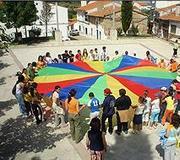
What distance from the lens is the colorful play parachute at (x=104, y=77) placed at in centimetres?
1224

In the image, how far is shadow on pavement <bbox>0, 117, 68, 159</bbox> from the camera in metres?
9.92

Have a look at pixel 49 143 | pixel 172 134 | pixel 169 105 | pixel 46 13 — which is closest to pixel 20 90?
pixel 49 143

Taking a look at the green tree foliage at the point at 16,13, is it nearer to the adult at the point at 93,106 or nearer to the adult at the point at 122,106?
the adult at the point at 93,106

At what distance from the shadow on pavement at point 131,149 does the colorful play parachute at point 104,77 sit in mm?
1422

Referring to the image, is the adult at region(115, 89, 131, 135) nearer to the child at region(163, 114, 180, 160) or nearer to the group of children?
the group of children

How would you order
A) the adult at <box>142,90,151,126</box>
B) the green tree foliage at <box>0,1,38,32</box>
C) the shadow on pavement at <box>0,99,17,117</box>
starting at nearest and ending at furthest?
1. the adult at <box>142,90,151,126</box>
2. the shadow on pavement at <box>0,99,17,117</box>
3. the green tree foliage at <box>0,1,38,32</box>

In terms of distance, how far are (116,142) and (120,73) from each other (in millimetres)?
4162

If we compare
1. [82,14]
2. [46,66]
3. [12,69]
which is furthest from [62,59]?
[82,14]

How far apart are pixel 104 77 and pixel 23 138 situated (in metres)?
4.23

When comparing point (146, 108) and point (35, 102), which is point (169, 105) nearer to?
point (146, 108)

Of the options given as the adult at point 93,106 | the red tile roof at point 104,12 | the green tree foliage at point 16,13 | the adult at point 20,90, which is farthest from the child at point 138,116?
the red tile roof at point 104,12

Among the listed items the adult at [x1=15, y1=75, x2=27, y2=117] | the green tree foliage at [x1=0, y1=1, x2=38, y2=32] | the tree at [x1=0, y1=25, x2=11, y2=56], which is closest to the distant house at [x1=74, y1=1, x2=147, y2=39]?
the green tree foliage at [x1=0, y1=1, x2=38, y2=32]

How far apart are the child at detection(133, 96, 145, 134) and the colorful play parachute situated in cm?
90

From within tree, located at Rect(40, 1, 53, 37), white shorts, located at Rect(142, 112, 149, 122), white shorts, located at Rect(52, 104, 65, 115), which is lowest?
white shorts, located at Rect(142, 112, 149, 122)
